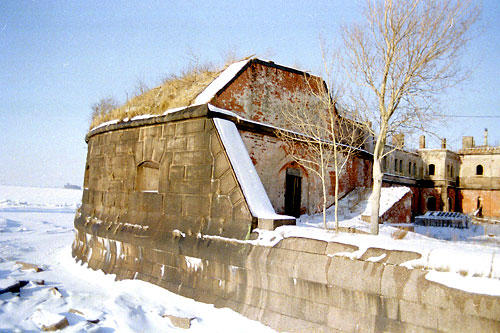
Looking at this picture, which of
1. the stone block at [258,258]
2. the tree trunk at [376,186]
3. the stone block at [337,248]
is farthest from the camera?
the tree trunk at [376,186]

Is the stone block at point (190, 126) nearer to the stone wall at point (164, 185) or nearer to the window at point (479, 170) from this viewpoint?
the stone wall at point (164, 185)

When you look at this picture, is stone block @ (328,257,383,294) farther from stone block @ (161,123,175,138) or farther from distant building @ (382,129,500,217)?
distant building @ (382,129,500,217)

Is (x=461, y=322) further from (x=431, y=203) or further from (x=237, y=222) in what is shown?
(x=431, y=203)

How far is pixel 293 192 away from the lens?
1053 cm

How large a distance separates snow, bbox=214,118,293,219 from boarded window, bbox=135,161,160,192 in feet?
7.47

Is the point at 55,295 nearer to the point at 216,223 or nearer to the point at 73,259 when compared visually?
the point at 216,223

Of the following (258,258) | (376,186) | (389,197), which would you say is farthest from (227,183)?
(389,197)

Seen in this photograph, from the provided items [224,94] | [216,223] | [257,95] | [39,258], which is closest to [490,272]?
[216,223]

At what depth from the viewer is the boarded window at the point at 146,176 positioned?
8.72m

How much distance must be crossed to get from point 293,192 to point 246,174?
4311 millimetres

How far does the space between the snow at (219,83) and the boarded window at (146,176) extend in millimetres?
1915

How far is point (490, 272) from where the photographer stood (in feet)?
11.7

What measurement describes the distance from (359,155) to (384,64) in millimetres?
5417

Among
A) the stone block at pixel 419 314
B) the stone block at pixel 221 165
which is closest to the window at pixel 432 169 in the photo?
the stone block at pixel 221 165
